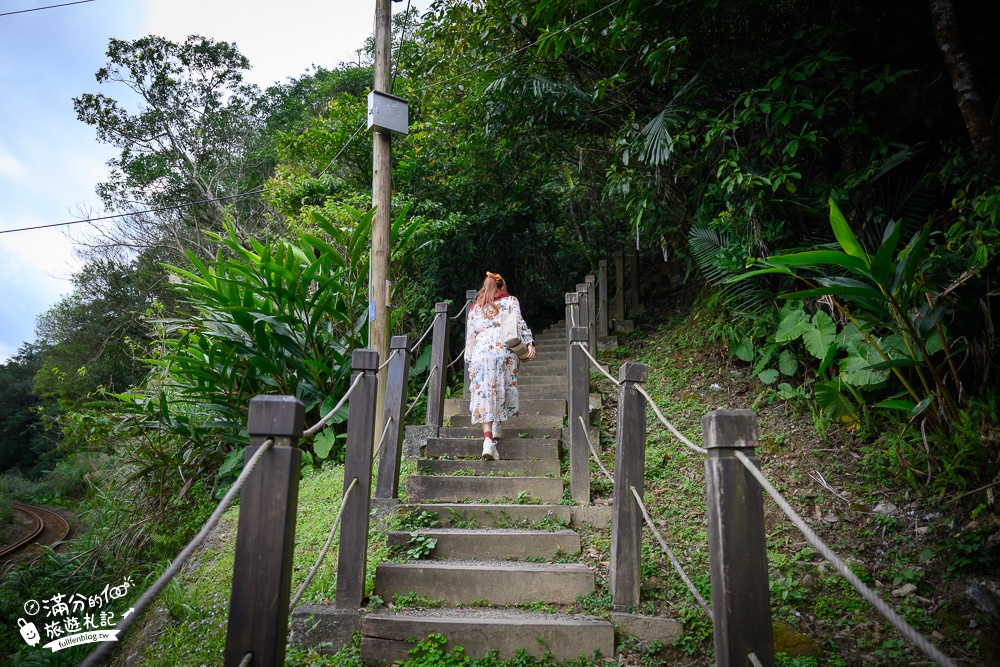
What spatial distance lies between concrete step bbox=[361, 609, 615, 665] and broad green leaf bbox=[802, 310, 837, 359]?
9.80 ft

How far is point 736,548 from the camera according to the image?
65.1 inches

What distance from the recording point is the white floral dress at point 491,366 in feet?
15.6

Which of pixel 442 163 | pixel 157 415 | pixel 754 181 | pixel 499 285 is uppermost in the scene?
pixel 442 163

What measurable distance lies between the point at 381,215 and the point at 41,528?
11913mm

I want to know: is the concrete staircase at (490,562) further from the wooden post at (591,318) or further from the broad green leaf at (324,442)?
the wooden post at (591,318)

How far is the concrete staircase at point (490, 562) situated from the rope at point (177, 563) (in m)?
1.51

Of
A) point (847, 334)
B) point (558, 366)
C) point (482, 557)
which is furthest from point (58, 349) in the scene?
point (847, 334)

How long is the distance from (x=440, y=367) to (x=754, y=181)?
3223 mm

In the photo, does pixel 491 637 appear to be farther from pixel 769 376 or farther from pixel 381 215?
pixel 381 215

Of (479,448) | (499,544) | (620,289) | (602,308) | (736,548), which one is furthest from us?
(620,289)

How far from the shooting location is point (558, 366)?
321 inches

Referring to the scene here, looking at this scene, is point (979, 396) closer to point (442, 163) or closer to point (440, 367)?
point (440, 367)

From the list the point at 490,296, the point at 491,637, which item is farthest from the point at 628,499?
the point at 490,296

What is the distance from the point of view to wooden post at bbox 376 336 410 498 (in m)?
3.95
